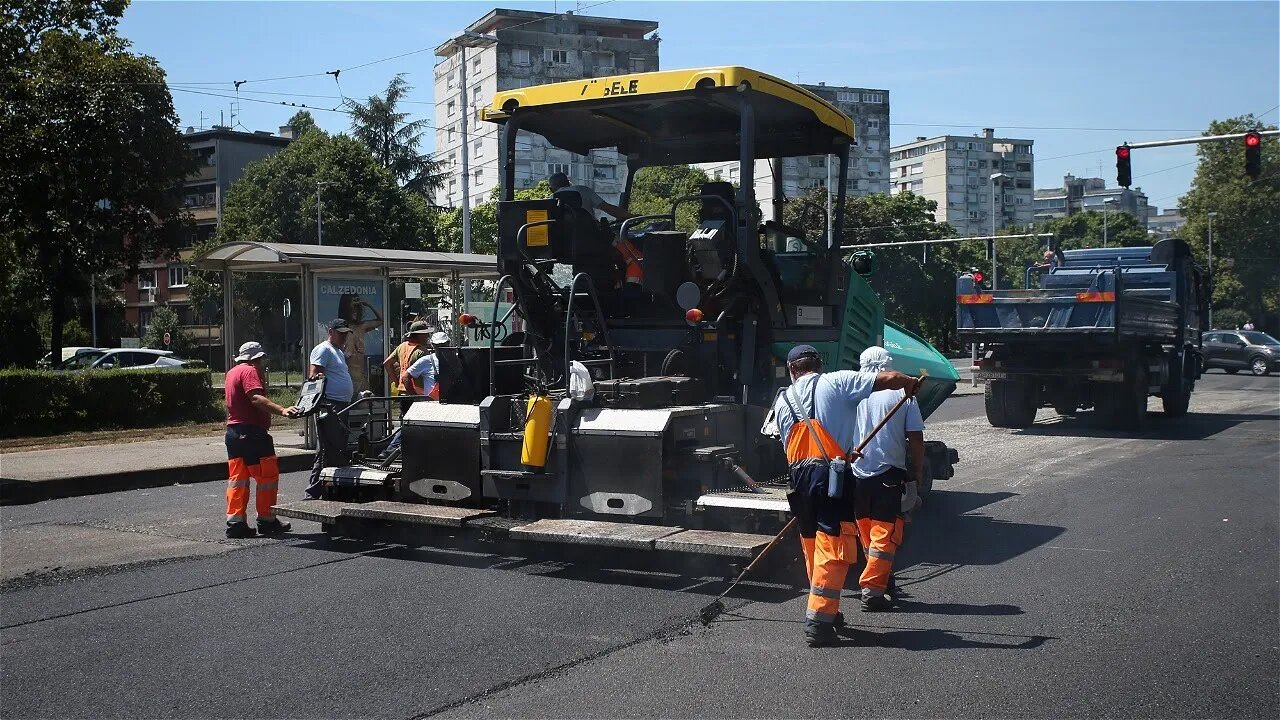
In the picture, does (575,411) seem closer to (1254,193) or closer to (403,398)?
(403,398)

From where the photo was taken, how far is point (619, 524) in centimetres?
757

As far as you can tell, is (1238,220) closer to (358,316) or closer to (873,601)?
(358,316)

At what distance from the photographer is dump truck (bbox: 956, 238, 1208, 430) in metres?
17.8

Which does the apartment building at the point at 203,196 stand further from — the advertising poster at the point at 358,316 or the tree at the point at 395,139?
the advertising poster at the point at 358,316

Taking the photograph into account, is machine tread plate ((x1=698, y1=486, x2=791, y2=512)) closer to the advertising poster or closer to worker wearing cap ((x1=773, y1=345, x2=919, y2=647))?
worker wearing cap ((x1=773, y1=345, x2=919, y2=647))

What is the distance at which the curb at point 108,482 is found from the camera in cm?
1196

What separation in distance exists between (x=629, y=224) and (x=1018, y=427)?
12112 mm

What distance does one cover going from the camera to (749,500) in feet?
23.9

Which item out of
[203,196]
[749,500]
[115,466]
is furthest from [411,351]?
[203,196]

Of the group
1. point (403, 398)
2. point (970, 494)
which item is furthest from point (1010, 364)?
point (403, 398)

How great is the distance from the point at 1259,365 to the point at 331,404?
37.4 m

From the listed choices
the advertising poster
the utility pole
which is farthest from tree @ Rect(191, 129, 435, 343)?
the advertising poster

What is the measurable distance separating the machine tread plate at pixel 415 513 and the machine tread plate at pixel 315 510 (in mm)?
96

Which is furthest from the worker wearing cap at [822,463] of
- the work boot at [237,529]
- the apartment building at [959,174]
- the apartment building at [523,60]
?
the apartment building at [959,174]
